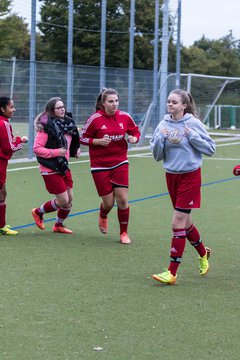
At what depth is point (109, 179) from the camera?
8.89 meters

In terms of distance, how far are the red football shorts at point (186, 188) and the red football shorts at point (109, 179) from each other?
74.0 inches

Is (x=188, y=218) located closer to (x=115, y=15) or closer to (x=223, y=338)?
(x=223, y=338)

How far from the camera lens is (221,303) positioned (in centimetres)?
621

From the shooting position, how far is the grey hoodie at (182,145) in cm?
688

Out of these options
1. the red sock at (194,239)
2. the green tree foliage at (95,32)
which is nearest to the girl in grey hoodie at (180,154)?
the red sock at (194,239)

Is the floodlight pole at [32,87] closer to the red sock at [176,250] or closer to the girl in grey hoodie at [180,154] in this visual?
the girl in grey hoodie at [180,154]

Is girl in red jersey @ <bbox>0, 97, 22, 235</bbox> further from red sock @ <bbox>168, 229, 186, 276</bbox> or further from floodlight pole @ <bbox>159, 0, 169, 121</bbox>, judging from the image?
floodlight pole @ <bbox>159, 0, 169, 121</bbox>

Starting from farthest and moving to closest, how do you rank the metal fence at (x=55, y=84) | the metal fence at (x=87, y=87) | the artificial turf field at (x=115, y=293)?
the metal fence at (x=87, y=87) → the metal fence at (x=55, y=84) → the artificial turf field at (x=115, y=293)

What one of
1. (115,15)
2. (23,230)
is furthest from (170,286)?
(115,15)

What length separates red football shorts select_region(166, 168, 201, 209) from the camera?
22.7 feet

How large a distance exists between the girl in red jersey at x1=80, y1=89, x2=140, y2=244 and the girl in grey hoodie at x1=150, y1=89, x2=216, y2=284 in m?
1.86

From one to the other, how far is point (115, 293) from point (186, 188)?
115 centimetres

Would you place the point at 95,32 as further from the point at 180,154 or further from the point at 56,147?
the point at 180,154

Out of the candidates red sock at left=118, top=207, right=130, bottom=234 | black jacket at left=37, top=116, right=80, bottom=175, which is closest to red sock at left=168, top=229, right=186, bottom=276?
red sock at left=118, top=207, right=130, bottom=234
